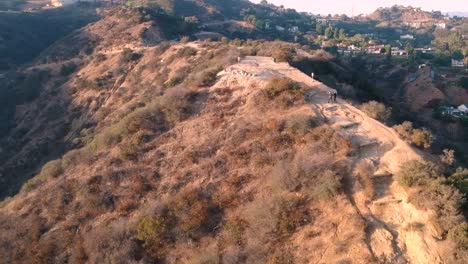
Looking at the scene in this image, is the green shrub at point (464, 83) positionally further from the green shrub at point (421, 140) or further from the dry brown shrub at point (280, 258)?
the dry brown shrub at point (280, 258)

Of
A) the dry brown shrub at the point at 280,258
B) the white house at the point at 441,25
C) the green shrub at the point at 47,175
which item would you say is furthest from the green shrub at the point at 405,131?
the white house at the point at 441,25

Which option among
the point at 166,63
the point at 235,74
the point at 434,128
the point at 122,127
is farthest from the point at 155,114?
the point at 434,128

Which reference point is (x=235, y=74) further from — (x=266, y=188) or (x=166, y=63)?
(x=166, y=63)

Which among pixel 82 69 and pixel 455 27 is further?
pixel 455 27

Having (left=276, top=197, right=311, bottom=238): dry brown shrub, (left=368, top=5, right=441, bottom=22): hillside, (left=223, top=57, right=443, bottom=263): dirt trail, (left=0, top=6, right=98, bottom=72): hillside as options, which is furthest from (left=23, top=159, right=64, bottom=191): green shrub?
(left=368, top=5, right=441, bottom=22): hillside

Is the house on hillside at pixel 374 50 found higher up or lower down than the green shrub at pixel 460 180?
lower down

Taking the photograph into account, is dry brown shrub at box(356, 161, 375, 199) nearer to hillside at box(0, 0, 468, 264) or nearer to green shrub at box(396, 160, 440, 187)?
hillside at box(0, 0, 468, 264)
